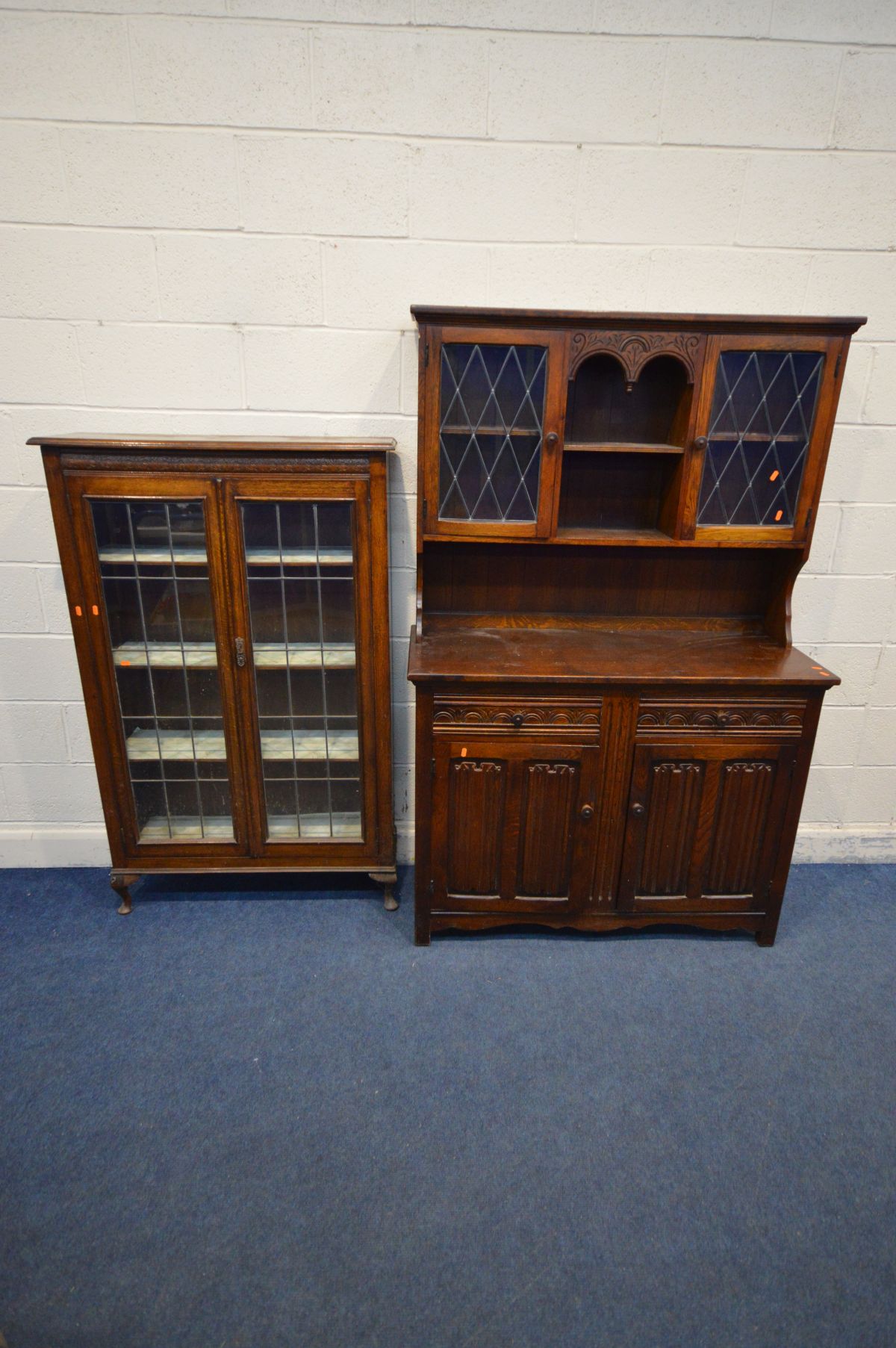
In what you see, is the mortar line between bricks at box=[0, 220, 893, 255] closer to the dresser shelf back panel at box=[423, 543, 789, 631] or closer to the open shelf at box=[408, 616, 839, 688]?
the dresser shelf back panel at box=[423, 543, 789, 631]

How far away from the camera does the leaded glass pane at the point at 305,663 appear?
7.07 feet

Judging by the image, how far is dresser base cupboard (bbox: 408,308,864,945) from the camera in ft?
6.66

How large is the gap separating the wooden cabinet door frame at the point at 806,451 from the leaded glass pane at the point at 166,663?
1.43m

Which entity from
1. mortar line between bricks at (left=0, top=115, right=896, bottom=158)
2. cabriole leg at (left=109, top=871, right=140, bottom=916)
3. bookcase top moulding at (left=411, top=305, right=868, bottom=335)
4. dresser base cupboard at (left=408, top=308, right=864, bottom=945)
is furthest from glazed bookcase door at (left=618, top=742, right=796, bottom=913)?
mortar line between bricks at (left=0, top=115, right=896, bottom=158)

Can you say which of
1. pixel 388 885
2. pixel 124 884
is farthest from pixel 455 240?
pixel 124 884

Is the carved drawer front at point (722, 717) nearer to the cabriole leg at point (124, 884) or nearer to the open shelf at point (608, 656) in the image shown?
the open shelf at point (608, 656)

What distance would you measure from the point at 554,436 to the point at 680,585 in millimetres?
726

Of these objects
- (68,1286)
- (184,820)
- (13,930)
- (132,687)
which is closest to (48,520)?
(132,687)

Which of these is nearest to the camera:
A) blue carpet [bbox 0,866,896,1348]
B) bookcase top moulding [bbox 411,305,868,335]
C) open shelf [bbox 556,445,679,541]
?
blue carpet [bbox 0,866,896,1348]

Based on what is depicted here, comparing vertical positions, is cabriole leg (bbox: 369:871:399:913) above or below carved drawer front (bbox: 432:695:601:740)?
below

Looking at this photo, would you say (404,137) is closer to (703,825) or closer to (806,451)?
(806,451)

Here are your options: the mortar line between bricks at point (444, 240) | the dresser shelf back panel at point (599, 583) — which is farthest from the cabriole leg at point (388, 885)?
the mortar line between bricks at point (444, 240)

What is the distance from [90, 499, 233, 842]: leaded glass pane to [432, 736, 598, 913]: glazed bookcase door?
76cm

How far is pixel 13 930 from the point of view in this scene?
2426mm
